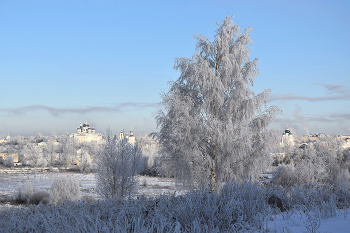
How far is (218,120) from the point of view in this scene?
1091cm

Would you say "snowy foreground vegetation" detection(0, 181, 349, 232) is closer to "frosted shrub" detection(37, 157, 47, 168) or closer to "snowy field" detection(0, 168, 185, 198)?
"snowy field" detection(0, 168, 185, 198)

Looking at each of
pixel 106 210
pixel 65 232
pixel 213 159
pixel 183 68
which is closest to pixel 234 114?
pixel 213 159

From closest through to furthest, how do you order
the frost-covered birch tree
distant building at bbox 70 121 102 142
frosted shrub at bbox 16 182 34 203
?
the frost-covered birch tree < frosted shrub at bbox 16 182 34 203 < distant building at bbox 70 121 102 142

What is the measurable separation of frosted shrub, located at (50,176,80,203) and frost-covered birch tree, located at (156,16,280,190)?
10466 millimetres

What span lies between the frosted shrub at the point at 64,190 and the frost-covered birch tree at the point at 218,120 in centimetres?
1047

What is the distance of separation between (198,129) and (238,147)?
1.73m

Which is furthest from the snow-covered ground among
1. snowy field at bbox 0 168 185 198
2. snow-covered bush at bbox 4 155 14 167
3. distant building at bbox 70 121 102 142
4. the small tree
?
distant building at bbox 70 121 102 142

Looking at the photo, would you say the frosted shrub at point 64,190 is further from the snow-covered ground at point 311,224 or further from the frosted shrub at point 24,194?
the snow-covered ground at point 311,224

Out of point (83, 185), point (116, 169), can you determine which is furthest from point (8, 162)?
point (116, 169)

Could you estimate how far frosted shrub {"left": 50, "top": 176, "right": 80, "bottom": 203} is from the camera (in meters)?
18.5

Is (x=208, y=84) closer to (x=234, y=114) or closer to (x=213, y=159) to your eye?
(x=234, y=114)

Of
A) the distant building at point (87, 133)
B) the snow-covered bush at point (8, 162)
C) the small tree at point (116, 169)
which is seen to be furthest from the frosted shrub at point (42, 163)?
A: the distant building at point (87, 133)

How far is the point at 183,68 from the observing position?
11914mm

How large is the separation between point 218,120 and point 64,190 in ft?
42.9
